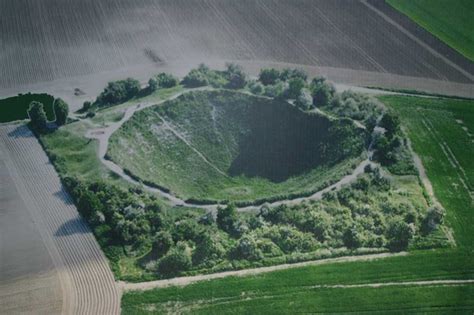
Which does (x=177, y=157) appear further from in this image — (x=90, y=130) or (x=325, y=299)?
(x=325, y=299)

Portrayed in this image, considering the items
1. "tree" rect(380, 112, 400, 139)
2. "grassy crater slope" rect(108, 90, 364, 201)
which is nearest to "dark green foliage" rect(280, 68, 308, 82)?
"grassy crater slope" rect(108, 90, 364, 201)

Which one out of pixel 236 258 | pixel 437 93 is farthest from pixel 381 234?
pixel 437 93

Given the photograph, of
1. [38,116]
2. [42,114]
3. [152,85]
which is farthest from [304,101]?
[38,116]

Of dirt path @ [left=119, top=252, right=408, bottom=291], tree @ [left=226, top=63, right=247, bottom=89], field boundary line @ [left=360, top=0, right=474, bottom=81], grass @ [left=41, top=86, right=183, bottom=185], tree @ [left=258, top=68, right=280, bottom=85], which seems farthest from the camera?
field boundary line @ [left=360, top=0, right=474, bottom=81]

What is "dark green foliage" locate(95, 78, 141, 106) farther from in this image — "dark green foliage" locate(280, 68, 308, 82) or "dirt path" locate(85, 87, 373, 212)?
"dark green foliage" locate(280, 68, 308, 82)

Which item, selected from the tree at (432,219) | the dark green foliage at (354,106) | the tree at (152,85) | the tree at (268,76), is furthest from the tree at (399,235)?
the tree at (152,85)

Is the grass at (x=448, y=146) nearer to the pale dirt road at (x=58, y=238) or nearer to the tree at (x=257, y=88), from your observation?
the tree at (x=257, y=88)

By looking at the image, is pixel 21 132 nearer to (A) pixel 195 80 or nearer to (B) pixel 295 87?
(A) pixel 195 80
